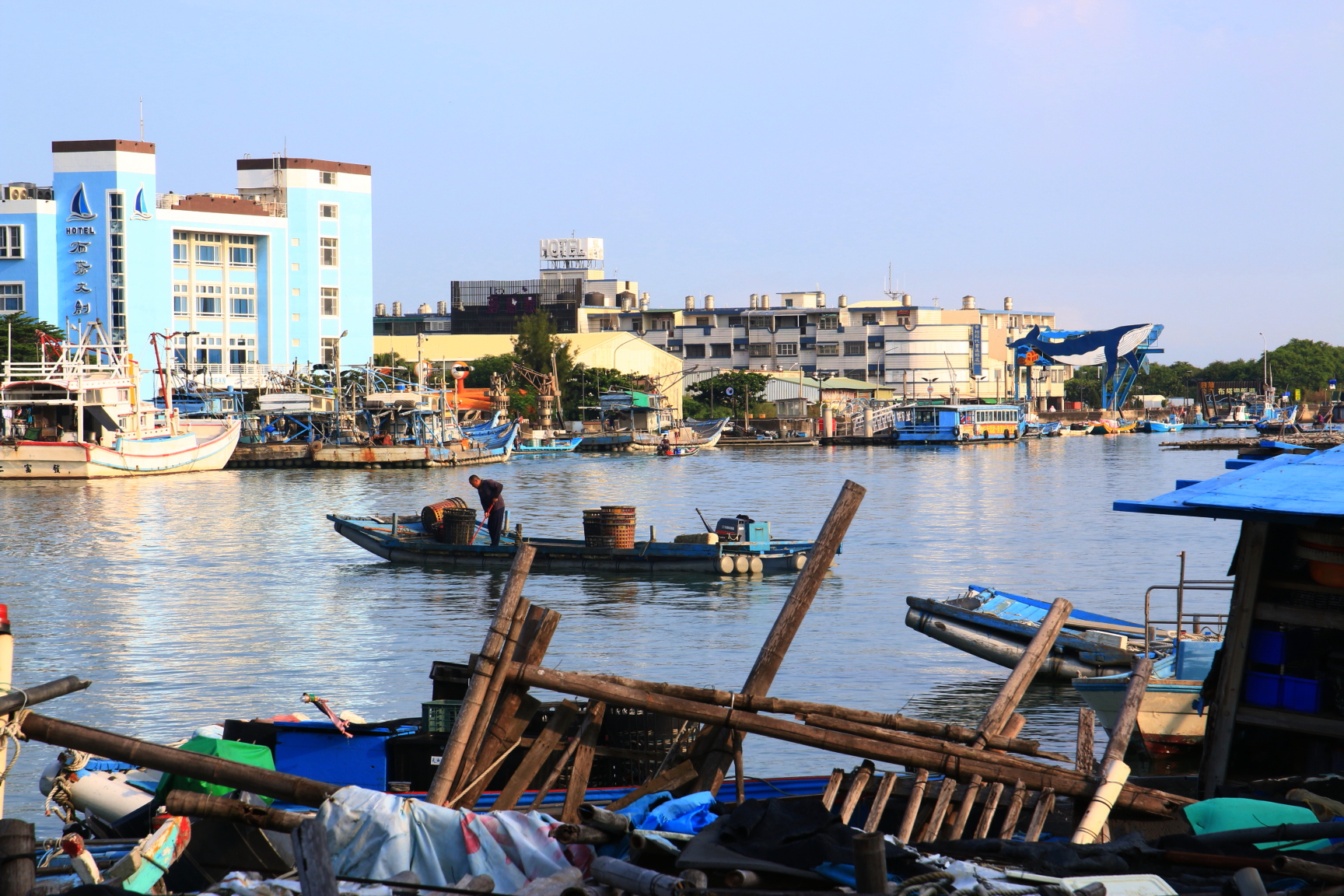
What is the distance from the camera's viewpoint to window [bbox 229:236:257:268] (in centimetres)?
8600

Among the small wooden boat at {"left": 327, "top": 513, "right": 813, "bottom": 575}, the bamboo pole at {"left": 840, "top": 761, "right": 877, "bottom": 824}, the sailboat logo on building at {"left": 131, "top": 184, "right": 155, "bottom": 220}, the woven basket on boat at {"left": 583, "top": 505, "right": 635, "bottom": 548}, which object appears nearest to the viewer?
the bamboo pole at {"left": 840, "top": 761, "right": 877, "bottom": 824}

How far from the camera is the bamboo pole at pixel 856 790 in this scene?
7.55 m

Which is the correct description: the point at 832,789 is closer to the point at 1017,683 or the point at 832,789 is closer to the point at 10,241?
the point at 1017,683

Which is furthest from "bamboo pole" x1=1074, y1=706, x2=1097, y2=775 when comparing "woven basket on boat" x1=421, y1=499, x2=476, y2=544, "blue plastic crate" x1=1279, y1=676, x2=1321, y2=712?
"woven basket on boat" x1=421, y1=499, x2=476, y2=544

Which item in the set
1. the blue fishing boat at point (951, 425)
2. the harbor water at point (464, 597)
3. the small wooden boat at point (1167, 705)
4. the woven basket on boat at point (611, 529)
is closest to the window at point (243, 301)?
the harbor water at point (464, 597)

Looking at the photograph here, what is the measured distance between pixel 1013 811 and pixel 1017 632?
26.9ft

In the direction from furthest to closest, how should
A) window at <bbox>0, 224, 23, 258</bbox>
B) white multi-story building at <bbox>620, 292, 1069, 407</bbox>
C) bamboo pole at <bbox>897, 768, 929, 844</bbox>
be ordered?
1. white multi-story building at <bbox>620, 292, 1069, 407</bbox>
2. window at <bbox>0, 224, 23, 258</bbox>
3. bamboo pole at <bbox>897, 768, 929, 844</bbox>

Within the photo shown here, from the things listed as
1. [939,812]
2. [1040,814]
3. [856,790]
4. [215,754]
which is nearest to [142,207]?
[215,754]

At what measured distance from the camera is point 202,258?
84.3 metres

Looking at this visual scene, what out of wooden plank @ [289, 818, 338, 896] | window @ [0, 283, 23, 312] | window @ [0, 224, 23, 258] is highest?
window @ [0, 224, 23, 258]

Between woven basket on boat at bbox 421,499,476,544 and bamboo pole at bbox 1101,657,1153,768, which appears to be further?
woven basket on boat at bbox 421,499,476,544

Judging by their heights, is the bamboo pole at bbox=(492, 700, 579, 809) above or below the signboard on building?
below

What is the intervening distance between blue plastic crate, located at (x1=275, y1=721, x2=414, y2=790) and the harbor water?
97.2 inches

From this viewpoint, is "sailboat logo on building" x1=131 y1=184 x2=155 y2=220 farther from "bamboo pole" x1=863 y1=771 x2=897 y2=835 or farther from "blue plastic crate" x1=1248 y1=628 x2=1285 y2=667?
"blue plastic crate" x1=1248 y1=628 x2=1285 y2=667
